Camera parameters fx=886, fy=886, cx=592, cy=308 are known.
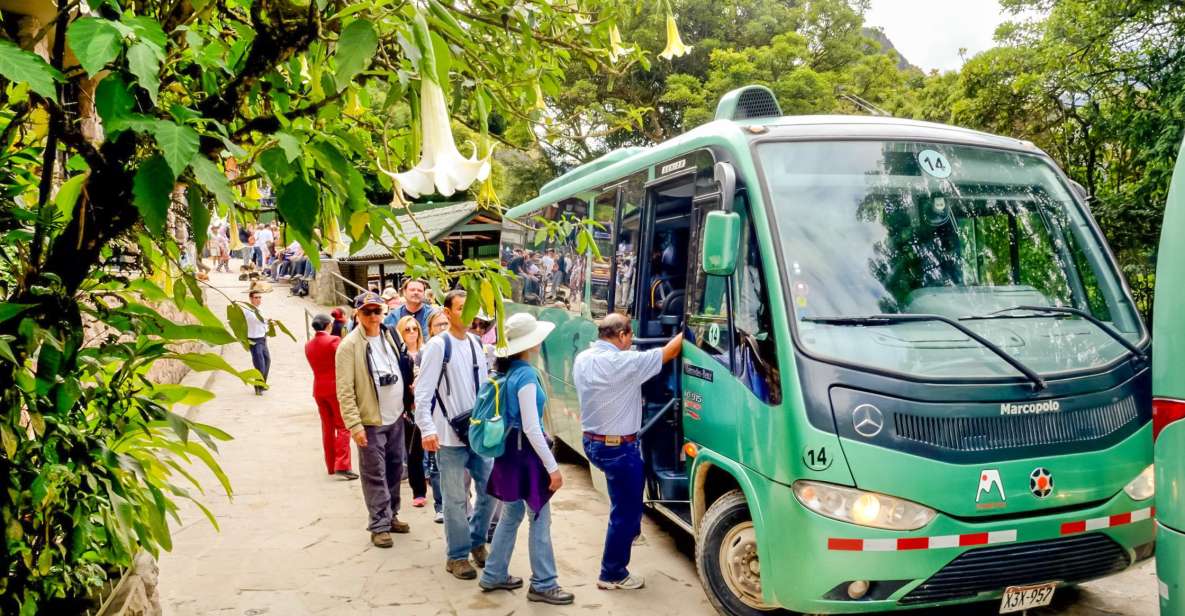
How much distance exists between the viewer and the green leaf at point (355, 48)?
171cm

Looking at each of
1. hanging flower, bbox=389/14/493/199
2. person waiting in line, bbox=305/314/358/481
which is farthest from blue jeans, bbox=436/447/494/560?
hanging flower, bbox=389/14/493/199

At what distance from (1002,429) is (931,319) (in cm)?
62

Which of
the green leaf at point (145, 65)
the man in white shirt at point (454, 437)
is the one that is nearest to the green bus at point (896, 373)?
the man in white shirt at point (454, 437)

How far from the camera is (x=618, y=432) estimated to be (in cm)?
554

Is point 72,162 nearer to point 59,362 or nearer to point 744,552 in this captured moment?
point 59,362

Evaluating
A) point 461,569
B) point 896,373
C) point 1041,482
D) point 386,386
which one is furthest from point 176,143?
point 386,386

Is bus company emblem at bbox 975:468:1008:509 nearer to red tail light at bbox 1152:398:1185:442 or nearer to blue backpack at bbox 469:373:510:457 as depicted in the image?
red tail light at bbox 1152:398:1185:442

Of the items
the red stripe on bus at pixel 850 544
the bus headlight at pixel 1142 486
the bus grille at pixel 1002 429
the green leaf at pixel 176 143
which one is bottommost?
the red stripe on bus at pixel 850 544

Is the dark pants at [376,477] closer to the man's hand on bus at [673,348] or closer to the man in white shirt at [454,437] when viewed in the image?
the man in white shirt at [454,437]

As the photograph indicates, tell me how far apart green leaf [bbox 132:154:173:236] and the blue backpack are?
3.57 meters

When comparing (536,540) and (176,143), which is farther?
(536,540)

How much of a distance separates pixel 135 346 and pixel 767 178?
340 centimetres

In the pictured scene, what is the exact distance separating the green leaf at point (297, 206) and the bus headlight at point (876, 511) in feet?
9.89

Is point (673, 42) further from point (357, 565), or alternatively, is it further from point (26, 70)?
point (357, 565)
